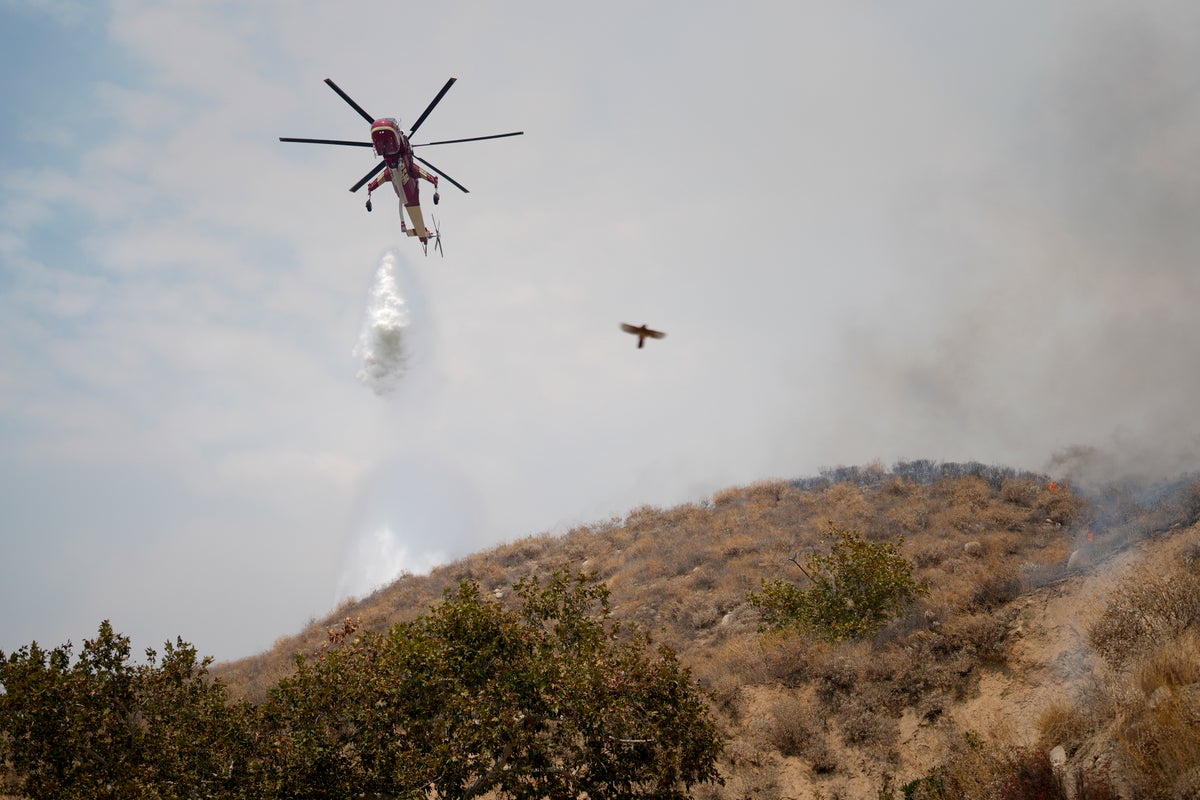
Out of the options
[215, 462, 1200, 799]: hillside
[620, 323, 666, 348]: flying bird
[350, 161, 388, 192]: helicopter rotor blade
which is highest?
[350, 161, 388, 192]: helicopter rotor blade

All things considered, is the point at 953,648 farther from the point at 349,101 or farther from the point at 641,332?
the point at 349,101

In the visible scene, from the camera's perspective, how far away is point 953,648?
18.7 metres

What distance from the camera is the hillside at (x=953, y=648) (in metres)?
13.1

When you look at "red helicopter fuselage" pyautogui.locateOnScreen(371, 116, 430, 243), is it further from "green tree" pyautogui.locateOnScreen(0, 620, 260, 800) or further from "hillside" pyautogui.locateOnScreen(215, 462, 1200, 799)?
"green tree" pyautogui.locateOnScreen(0, 620, 260, 800)

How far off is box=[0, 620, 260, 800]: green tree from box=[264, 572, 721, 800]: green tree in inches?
39.9

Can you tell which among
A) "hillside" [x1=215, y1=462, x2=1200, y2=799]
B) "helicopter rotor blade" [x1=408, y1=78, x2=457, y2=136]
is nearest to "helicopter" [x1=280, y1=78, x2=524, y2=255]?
"helicopter rotor blade" [x1=408, y1=78, x2=457, y2=136]

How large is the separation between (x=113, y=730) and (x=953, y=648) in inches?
746

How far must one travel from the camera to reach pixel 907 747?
16812mm

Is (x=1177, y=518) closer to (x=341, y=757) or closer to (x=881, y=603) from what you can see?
(x=881, y=603)

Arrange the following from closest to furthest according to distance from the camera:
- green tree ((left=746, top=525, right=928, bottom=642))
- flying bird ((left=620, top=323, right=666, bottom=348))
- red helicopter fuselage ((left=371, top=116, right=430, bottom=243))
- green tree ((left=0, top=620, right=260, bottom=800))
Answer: green tree ((left=0, top=620, right=260, bottom=800)), flying bird ((left=620, top=323, right=666, bottom=348)), green tree ((left=746, top=525, right=928, bottom=642)), red helicopter fuselage ((left=371, top=116, right=430, bottom=243))

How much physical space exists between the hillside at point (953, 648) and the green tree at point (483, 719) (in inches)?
193

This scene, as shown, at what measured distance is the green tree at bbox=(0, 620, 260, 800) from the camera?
12156 mm

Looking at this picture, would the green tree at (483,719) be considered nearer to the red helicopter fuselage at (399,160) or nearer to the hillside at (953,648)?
the hillside at (953,648)

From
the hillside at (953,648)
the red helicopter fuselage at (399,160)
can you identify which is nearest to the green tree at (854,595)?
the hillside at (953,648)
